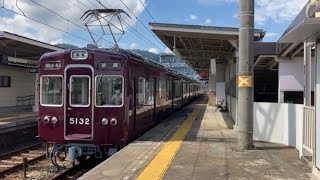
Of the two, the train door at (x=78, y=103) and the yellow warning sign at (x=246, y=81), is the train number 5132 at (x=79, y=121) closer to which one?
the train door at (x=78, y=103)

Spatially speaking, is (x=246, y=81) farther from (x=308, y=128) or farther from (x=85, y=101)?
(x=85, y=101)

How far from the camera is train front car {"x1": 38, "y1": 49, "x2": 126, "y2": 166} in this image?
10.4m

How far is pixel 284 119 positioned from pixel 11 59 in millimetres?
14806

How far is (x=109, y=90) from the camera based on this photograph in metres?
10.6

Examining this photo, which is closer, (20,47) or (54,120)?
(54,120)

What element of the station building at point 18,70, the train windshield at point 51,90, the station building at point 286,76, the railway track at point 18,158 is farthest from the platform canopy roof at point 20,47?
the train windshield at point 51,90

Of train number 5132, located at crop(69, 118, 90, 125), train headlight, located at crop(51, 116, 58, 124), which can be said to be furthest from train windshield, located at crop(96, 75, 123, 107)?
train headlight, located at crop(51, 116, 58, 124)

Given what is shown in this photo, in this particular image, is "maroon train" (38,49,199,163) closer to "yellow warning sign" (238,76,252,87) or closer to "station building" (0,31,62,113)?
"yellow warning sign" (238,76,252,87)

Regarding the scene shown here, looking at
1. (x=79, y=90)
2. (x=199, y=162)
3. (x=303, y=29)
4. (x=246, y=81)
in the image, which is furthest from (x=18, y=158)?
(x=303, y=29)

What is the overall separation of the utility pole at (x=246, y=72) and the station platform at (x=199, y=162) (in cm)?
51

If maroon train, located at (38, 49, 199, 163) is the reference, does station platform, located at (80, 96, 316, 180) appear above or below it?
below

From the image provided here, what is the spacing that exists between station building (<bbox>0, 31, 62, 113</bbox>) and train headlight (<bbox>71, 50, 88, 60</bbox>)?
965 cm

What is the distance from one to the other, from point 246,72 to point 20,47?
52.7 ft

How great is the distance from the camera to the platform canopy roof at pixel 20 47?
19.6 meters
